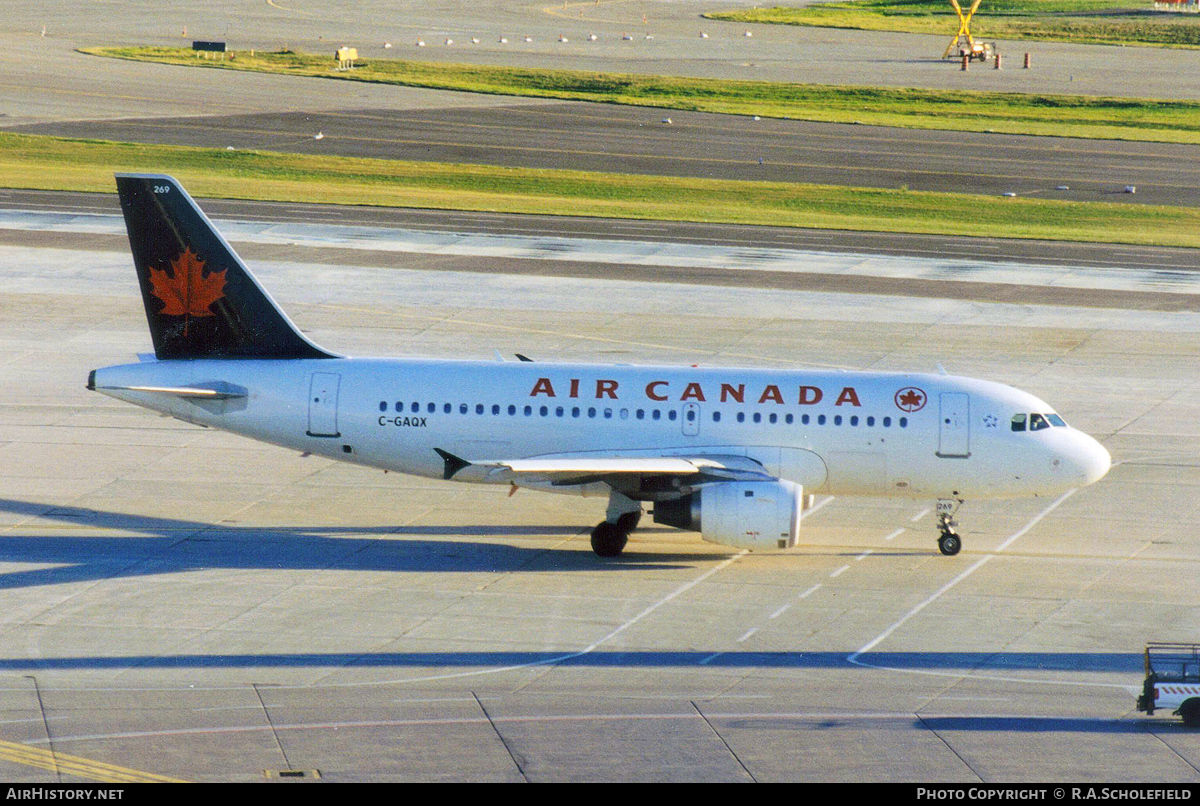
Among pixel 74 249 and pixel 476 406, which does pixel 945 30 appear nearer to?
pixel 74 249

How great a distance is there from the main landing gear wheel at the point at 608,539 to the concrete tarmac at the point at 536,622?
0.44 metres

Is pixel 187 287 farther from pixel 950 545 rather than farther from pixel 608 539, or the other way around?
pixel 950 545

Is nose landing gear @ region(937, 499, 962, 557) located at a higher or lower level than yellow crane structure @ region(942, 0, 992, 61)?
lower

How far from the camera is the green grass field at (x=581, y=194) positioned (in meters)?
82.1

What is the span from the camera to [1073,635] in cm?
3366

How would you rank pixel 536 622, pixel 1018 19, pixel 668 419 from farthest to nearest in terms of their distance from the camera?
pixel 1018 19 → pixel 668 419 → pixel 536 622

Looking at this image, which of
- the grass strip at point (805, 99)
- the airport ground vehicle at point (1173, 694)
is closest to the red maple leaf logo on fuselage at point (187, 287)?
the airport ground vehicle at point (1173, 694)

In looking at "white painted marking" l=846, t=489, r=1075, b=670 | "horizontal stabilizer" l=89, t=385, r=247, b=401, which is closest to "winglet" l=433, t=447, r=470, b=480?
"horizontal stabilizer" l=89, t=385, r=247, b=401

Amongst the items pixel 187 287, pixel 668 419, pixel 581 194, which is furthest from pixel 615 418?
pixel 581 194

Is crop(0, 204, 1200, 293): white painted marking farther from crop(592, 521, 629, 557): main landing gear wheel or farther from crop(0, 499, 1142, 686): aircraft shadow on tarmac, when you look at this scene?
crop(592, 521, 629, 557): main landing gear wheel

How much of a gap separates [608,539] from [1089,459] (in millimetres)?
12170

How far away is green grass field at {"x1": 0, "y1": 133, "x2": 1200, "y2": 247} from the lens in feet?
269

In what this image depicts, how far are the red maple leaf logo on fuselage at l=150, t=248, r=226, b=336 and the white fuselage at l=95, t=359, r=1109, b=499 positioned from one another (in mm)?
1628

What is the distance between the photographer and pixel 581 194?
8719 centimetres
